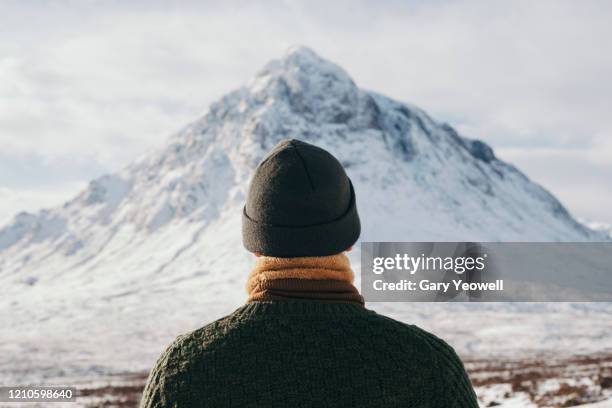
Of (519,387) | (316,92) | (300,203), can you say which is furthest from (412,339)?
(316,92)

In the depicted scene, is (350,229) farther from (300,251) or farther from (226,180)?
(226,180)

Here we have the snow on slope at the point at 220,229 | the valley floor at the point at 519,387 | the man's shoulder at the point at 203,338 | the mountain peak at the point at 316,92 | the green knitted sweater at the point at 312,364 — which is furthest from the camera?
the mountain peak at the point at 316,92

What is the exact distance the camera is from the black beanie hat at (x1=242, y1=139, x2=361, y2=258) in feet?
7.22

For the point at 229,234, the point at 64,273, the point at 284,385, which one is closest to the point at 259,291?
the point at 284,385

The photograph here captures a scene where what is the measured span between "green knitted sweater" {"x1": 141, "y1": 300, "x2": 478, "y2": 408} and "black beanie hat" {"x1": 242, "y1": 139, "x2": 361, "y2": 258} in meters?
0.19

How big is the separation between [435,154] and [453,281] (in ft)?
349

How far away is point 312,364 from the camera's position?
2096mm

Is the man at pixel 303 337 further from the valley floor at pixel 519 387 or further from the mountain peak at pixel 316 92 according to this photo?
the mountain peak at pixel 316 92

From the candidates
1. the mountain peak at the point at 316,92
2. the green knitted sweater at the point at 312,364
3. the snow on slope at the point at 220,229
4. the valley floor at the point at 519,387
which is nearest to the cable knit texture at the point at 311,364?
the green knitted sweater at the point at 312,364

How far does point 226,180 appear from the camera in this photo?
165 m

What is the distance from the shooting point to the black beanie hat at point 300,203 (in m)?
2.20

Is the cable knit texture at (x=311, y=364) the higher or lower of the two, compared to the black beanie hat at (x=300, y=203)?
lower

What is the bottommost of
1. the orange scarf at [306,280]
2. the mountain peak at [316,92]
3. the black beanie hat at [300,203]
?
the orange scarf at [306,280]

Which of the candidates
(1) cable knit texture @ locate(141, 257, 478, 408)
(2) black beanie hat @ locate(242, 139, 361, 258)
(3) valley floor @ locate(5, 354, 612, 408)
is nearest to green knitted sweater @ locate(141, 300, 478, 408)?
(1) cable knit texture @ locate(141, 257, 478, 408)
